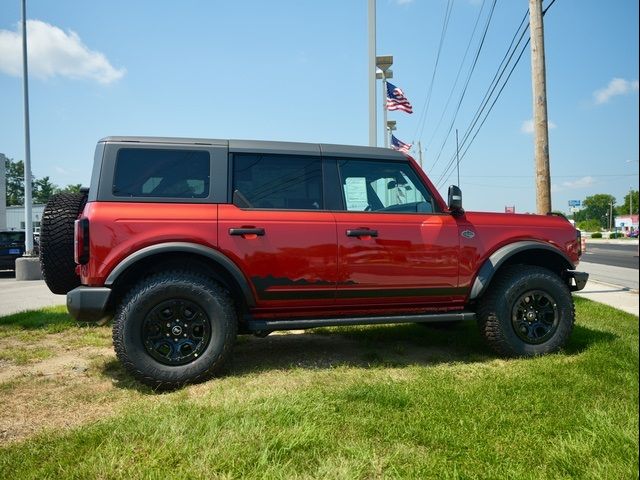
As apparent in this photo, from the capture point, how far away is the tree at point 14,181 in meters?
90.6

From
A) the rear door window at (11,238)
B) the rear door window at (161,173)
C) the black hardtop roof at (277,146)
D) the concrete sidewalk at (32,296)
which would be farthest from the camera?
the rear door window at (11,238)

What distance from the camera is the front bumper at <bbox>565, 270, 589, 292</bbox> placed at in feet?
14.8

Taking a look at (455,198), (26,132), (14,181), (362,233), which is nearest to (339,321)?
(362,233)

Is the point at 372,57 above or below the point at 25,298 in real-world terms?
above

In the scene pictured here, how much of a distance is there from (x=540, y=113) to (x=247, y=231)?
7233 mm

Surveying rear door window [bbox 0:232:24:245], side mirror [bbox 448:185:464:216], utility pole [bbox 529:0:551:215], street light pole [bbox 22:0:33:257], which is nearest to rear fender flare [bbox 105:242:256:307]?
side mirror [bbox 448:185:464:216]

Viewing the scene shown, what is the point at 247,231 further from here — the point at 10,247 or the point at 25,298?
the point at 10,247

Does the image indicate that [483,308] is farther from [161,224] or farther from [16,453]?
[16,453]

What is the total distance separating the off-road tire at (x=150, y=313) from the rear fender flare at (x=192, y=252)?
0.56 feet

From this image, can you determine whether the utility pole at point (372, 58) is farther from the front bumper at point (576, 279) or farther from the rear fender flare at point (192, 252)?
the rear fender flare at point (192, 252)

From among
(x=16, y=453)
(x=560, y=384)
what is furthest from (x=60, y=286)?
(x=560, y=384)

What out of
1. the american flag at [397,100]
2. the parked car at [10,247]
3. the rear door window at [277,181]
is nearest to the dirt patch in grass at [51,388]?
the rear door window at [277,181]

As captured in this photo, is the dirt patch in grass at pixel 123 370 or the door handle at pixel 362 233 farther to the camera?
the door handle at pixel 362 233

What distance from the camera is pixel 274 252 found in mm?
3777
